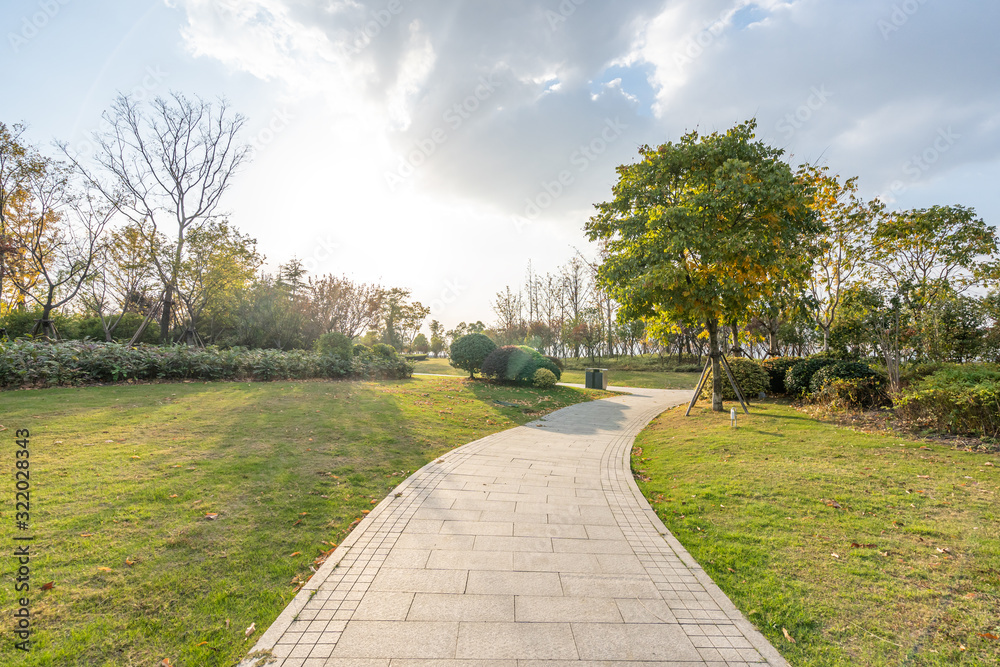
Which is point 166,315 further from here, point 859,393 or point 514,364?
point 859,393

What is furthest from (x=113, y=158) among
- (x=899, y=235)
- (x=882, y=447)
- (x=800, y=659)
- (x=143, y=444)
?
(x=899, y=235)

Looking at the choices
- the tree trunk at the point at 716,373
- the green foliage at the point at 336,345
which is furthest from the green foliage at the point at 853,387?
the green foliage at the point at 336,345

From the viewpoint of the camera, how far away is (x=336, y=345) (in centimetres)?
1766

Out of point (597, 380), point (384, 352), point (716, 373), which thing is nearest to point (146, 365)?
point (384, 352)

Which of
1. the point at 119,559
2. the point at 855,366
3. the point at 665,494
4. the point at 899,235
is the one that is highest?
the point at 899,235

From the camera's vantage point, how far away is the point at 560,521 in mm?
4496

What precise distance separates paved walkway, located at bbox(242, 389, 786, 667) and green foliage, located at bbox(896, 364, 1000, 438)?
6231 millimetres

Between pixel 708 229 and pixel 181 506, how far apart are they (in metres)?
10.7

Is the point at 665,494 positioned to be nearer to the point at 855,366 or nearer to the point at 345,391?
the point at 855,366

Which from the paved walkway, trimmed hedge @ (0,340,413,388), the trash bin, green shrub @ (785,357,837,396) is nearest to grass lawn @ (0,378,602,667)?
the paved walkway

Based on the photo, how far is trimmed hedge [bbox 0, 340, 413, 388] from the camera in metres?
10.1

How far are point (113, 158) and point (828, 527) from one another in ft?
91.9

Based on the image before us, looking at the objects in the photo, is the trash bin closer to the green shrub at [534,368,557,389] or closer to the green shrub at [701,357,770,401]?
the green shrub at [534,368,557,389]

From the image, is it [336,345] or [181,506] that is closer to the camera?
[181,506]
